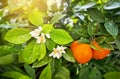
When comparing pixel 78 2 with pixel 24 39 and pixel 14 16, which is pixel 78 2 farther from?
pixel 24 39

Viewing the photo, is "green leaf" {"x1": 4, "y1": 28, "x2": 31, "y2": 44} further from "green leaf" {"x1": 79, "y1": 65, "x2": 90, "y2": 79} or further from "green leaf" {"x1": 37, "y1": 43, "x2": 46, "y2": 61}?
"green leaf" {"x1": 79, "y1": 65, "x2": 90, "y2": 79}

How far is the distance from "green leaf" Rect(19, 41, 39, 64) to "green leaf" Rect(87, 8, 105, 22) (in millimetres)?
195

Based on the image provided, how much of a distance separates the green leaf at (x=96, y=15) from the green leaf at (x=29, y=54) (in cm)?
20

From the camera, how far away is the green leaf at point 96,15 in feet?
2.86

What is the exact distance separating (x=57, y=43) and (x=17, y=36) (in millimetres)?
108

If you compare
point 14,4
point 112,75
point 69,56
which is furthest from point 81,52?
point 14,4

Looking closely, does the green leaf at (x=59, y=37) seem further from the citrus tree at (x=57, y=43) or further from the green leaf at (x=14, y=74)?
the green leaf at (x=14, y=74)

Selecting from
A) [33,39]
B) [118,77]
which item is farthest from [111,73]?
[33,39]

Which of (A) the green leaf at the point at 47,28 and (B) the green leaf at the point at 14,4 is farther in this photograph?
(B) the green leaf at the point at 14,4

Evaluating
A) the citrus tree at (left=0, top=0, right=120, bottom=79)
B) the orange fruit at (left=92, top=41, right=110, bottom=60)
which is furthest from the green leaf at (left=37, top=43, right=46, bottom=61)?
the orange fruit at (left=92, top=41, right=110, bottom=60)

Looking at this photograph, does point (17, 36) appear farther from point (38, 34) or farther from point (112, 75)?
point (112, 75)

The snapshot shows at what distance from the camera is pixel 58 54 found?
0.82 meters

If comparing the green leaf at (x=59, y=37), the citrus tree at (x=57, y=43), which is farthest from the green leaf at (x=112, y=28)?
the green leaf at (x=59, y=37)

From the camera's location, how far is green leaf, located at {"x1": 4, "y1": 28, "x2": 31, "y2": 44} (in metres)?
0.78
